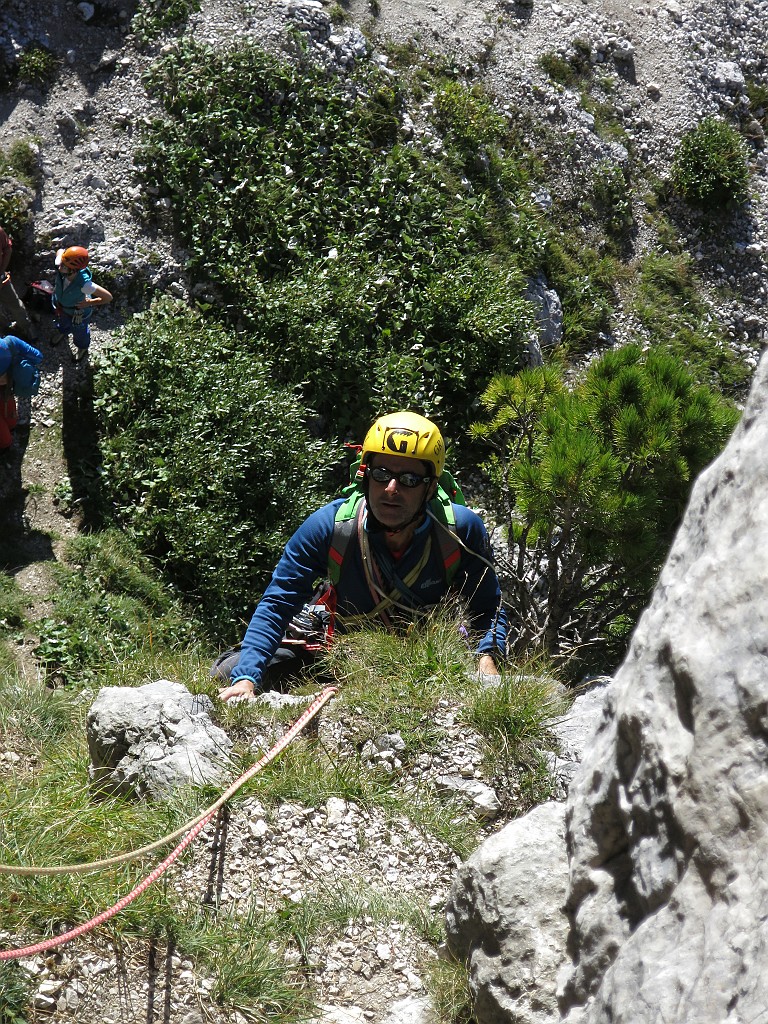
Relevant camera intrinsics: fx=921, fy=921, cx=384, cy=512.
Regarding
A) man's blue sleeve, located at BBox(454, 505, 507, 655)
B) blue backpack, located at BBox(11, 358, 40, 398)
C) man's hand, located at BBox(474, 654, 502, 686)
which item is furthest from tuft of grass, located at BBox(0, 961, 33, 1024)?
blue backpack, located at BBox(11, 358, 40, 398)

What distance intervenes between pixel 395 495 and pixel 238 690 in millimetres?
1399

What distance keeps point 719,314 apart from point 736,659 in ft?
38.4

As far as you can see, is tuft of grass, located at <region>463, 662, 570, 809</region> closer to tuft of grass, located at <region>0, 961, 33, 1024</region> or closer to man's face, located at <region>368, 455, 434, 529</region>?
man's face, located at <region>368, 455, 434, 529</region>

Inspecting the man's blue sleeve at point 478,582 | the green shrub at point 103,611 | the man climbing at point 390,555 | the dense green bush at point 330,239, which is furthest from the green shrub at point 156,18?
the man's blue sleeve at point 478,582

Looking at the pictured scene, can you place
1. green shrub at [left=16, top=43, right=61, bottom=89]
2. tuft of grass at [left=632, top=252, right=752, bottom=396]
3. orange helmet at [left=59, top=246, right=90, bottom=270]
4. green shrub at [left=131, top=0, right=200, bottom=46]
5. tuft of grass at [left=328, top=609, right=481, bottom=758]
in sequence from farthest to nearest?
1. tuft of grass at [left=632, top=252, right=752, bottom=396]
2. green shrub at [left=131, top=0, right=200, bottom=46]
3. green shrub at [left=16, top=43, right=61, bottom=89]
4. orange helmet at [left=59, top=246, right=90, bottom=270]
5. tuft of grass at [left=328, top=609, right=481, bottom=758]

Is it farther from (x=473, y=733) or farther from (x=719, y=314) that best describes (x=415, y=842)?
(x=719, y=314)

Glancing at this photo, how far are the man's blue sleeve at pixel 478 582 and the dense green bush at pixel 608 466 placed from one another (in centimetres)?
76

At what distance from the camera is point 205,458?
8.82m

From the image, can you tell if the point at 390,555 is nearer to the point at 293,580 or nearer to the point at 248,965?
the point at 293,580

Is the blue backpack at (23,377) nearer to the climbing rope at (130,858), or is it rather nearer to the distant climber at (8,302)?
the distant climber at (8,302)

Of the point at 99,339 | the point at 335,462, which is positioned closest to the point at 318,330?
the point at 335,462

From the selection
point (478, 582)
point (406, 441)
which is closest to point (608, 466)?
point (478, 582)

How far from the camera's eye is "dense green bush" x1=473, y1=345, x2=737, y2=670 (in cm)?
627

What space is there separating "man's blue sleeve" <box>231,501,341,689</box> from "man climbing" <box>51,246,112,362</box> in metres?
4.71
